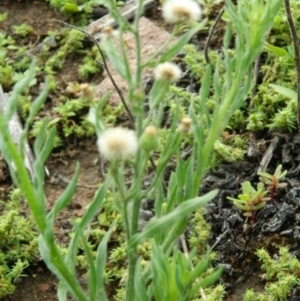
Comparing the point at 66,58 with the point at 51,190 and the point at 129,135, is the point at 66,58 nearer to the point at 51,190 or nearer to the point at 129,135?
the point at 51,190

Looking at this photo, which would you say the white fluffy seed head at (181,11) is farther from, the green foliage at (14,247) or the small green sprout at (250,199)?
the green foliage at (14,247)

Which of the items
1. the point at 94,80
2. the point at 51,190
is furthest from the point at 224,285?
the point at 94,80

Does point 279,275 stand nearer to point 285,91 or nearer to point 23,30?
point 285,91

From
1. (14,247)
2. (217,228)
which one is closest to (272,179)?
(217,228)

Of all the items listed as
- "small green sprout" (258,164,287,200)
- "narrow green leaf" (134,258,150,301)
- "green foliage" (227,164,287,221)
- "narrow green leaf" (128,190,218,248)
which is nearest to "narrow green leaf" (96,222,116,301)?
"narrow green leaf" (134,258,150,301)

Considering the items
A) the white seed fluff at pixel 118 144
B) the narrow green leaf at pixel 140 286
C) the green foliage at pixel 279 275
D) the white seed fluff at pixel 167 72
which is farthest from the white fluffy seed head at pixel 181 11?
the green foliage at pixel 279 275

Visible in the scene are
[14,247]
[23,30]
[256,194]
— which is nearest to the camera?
[256,194]
